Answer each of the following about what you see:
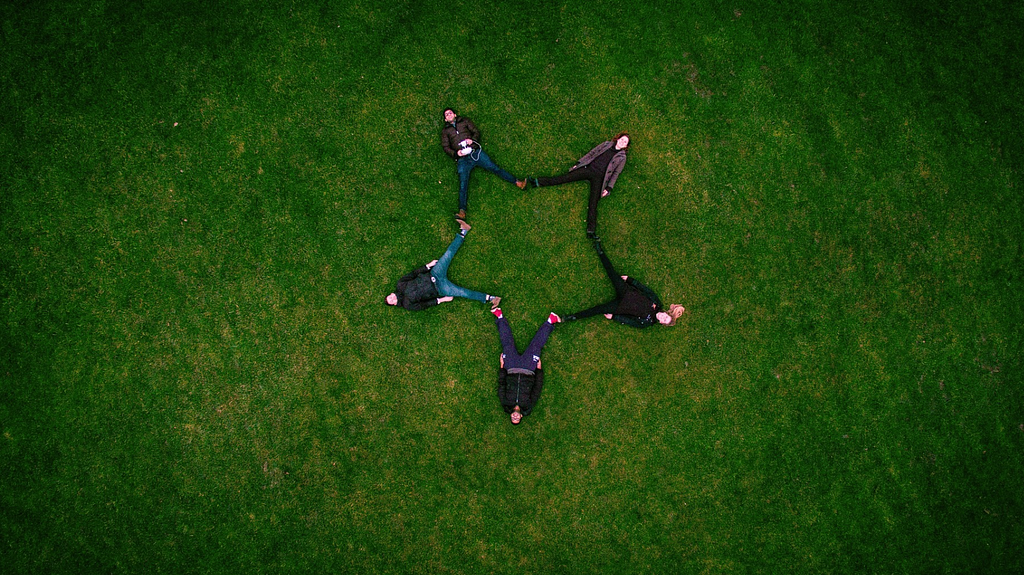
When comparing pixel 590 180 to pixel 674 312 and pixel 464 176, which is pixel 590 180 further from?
pixel 674 312

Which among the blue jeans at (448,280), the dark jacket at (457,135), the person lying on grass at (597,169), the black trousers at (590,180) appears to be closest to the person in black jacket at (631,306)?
the black trousers at (590,180)

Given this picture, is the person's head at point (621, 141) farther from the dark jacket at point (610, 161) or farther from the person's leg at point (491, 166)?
the person's leg at point (491, 166)

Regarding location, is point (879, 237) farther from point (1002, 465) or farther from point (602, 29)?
point (602, 29)

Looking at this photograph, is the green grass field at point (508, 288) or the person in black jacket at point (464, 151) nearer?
the person in black jacket at point (464, 151)

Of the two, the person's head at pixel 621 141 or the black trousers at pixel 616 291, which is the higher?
the person's head at pixel 621 141

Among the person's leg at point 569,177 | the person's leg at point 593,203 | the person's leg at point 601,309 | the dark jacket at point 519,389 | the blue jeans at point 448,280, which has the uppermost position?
the person's leg at point 569,177

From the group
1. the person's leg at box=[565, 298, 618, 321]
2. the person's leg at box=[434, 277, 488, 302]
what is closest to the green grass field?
the person's leg at box=[434, 277, 488, 302]
